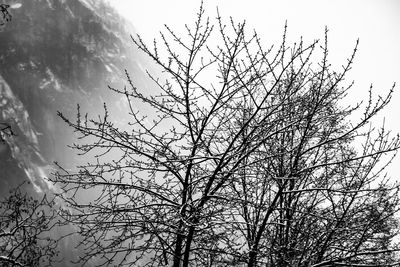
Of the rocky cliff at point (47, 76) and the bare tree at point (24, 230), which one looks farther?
the rocky cliff at point (47, 76)

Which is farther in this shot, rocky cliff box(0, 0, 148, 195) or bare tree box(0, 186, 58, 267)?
rocky cliff box(0, 0, 148, 195)

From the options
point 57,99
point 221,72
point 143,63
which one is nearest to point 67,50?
point 57,99

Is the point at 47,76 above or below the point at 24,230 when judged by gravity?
above

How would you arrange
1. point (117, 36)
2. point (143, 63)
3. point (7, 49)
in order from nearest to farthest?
point (7, 49)
point (117, 36)
point (143, 63)

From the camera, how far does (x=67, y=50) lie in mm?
87125

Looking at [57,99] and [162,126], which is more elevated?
[162,126]

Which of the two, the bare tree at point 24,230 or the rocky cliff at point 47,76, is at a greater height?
the rocky cliff at point 47,76

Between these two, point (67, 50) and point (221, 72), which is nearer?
point (221, 72)

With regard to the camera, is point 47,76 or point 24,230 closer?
point 24,230

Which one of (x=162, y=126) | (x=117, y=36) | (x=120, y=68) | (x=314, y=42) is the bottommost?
(x=314, y=42)

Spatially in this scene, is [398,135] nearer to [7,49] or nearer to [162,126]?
[7,49]

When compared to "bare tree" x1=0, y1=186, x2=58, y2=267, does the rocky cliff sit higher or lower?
higher

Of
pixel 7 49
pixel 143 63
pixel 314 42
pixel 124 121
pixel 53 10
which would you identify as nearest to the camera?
pixel 314 42

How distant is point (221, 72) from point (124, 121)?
93994mm
